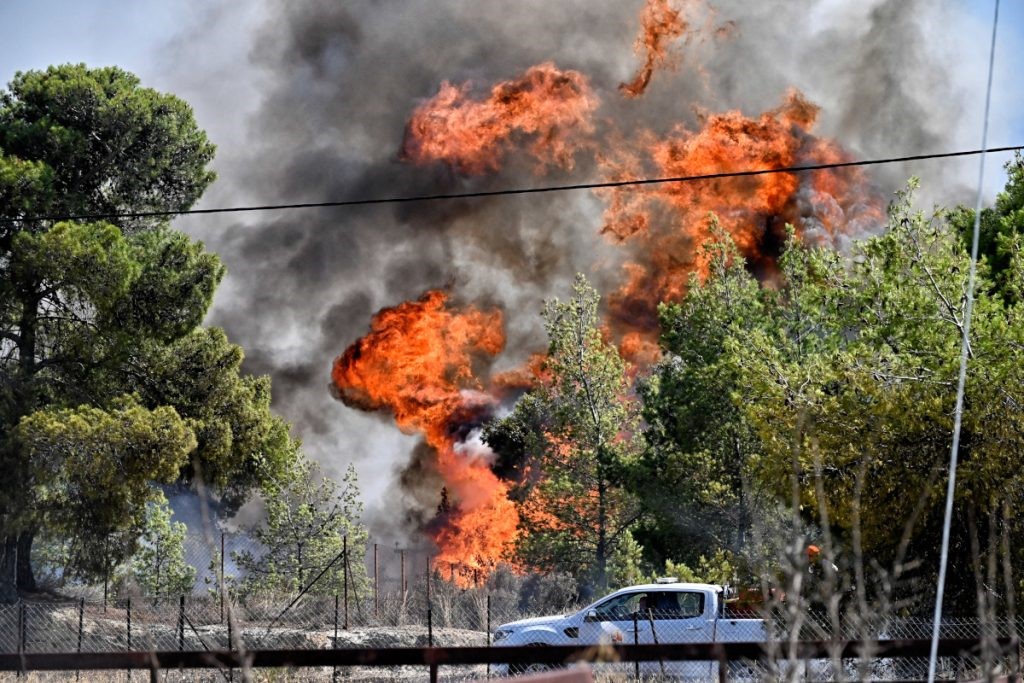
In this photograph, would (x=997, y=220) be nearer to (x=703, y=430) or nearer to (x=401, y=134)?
(x=703, y=430)

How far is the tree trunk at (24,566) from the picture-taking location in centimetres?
3484

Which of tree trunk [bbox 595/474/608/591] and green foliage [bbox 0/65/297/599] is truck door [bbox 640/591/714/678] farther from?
tree trunk [bbox 595/474/608/591]

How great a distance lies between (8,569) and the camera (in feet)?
109

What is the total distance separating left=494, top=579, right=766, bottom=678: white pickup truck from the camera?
19797mm

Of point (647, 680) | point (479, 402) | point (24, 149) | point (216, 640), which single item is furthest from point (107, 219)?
point (479, 402)

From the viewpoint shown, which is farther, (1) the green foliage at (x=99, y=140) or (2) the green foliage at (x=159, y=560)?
(2) the green foliage at (x=159, y=560)

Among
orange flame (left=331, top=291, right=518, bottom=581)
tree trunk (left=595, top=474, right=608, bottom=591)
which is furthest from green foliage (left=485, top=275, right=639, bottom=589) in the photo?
orange flame (left=331, top=291, right=518, bottom=581)

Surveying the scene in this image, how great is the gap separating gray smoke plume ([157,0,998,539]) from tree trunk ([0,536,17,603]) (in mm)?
30036

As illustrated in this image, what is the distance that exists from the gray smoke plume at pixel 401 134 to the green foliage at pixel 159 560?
25.2 metres

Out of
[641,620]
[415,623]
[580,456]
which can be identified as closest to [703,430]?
[580,456]

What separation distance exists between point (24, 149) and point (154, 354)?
21.9 ft

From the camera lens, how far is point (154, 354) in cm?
3478

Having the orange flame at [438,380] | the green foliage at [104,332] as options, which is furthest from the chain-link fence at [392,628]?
the orange flame at [438,380]

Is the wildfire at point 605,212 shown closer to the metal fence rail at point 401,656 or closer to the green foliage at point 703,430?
the green foliage at point 703,430
